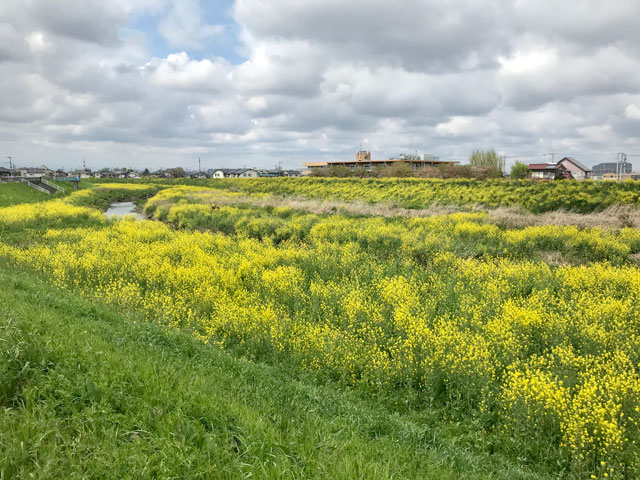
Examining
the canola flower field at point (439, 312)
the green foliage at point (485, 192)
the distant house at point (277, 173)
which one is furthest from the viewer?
the distant house at point (277, 173)

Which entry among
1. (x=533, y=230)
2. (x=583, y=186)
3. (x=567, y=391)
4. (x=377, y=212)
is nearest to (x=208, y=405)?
(x=567, y=391)

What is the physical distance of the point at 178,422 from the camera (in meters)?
3.55

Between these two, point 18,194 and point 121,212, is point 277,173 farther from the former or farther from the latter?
point 18,194

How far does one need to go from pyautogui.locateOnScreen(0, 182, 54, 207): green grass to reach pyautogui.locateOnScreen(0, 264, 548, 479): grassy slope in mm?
36510

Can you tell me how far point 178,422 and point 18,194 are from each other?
47.3 meters

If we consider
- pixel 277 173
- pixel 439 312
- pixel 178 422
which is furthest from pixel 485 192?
pixel 277 173

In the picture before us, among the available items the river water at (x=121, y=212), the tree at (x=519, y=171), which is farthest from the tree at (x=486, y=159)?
the river water at (x=121, y=212)

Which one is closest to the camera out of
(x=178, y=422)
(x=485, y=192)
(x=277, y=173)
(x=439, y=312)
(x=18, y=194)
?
(x=178, y=422)

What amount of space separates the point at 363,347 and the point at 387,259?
7.46 m

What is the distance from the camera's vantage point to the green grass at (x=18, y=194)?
3430 cm

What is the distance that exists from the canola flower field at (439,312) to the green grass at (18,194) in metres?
23.3

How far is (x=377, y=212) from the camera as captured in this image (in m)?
24.3

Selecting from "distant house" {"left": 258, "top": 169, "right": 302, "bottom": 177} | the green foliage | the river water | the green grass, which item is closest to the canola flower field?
the green foliage

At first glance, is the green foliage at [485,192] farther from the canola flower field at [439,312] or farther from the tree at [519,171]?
the tree at [519,171]
